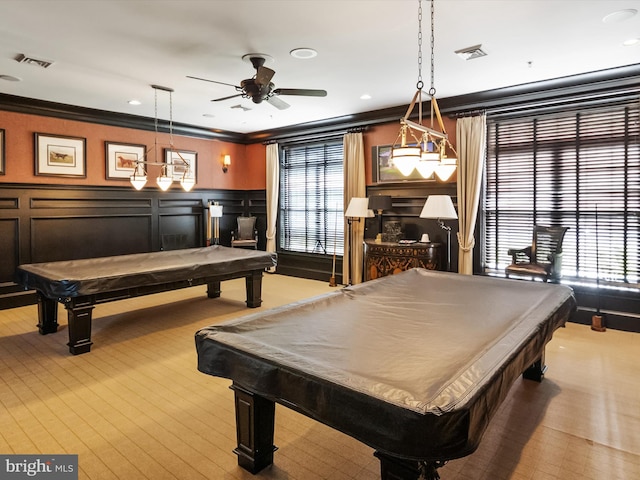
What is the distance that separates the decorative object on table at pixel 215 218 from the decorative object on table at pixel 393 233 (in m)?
3.37

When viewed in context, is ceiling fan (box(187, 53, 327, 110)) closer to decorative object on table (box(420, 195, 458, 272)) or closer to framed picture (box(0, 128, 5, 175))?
decorative object on table (box(420, 195, 458, 272))

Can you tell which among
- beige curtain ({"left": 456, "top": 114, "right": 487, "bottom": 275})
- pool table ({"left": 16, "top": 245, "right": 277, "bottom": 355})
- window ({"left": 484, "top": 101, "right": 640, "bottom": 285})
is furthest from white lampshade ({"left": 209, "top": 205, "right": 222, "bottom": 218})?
window ({"left": 484, "top": 101, "right": 640, "bottom": 285})

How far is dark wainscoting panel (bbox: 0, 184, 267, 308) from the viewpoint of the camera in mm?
5629

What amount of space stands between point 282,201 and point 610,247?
5.50m

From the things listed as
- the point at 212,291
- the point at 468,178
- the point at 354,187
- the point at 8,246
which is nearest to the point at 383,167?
the point at 354,187

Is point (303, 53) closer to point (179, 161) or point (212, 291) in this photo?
point (212, 291)

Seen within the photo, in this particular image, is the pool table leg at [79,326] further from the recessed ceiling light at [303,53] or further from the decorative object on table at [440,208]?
the decorative object on table at [440,208]

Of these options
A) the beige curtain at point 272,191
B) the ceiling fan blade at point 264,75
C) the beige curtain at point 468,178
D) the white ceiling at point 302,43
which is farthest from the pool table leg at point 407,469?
the beige curtain at point 272,191

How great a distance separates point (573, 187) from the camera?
488 cm

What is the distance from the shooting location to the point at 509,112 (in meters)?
5.28

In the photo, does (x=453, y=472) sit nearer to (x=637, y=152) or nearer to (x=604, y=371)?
(x=604, y=371)

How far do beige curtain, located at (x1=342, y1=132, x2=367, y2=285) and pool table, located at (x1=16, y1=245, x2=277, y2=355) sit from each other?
1.86m

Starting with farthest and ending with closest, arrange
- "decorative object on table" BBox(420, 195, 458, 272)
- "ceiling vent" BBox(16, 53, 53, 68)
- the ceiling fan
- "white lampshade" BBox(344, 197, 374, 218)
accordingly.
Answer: "white lampshade" BBox(344, 197, 374, 218), "decorative object on table" BBox(420, 195, 458, 272), "ceiling vent" BBox(16, 53, 53, 68), the ceiling fan

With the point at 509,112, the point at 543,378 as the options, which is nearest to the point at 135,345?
the point at 543,378
